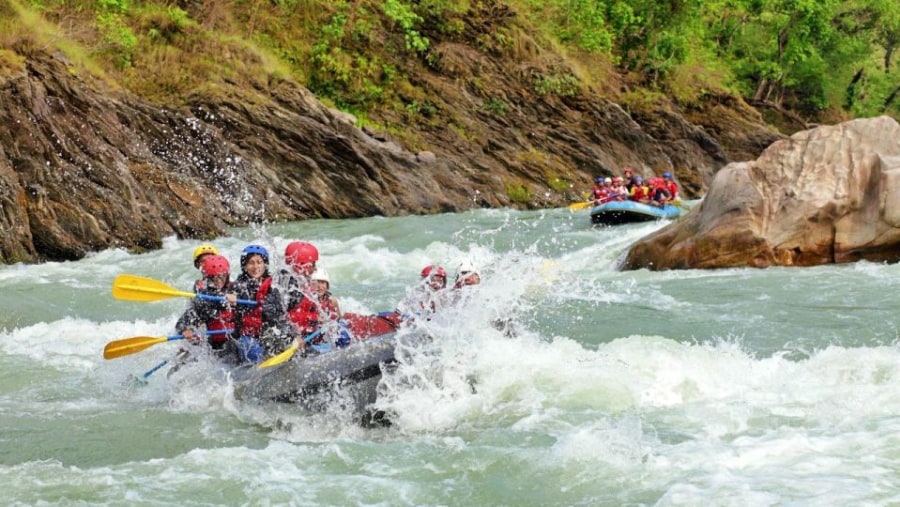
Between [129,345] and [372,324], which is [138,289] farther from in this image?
[372,324]

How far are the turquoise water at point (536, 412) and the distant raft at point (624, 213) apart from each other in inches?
289

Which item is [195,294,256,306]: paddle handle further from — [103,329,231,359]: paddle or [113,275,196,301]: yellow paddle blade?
[113,275,196,301]: yellow paddle blade

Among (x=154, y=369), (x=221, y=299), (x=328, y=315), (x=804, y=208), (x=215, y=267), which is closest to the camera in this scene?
(x=328, y=315)

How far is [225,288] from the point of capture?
7.27 m

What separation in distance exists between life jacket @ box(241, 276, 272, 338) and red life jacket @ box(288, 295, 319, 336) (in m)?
0.30

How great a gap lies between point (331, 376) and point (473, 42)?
18.8 m

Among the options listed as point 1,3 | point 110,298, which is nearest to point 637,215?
point 110,298

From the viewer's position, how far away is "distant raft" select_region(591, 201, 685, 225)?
17.6 metres

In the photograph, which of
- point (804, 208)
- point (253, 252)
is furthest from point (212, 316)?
point (804, 208)

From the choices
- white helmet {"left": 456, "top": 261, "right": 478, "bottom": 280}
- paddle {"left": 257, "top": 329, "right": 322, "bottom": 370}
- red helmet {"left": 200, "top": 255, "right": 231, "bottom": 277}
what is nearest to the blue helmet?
red helmet {"left": 200, "top": 255, "right": 231, "bottom": 277}

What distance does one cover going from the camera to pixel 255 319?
7.04 metres

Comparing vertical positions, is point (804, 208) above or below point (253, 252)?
below

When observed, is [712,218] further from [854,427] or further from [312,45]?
[312,45]

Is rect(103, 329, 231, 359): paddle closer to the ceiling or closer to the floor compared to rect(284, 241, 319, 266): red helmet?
closer to the floor
